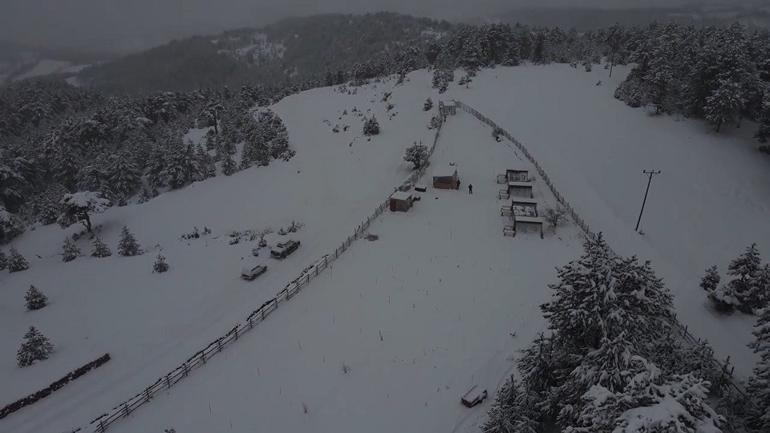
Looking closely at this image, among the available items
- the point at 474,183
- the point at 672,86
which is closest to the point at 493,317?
the point at 474,183

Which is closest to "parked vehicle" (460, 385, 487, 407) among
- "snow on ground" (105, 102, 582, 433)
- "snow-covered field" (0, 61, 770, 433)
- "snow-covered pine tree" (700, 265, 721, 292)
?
"snow on ground" (105, 102, 582, 433)

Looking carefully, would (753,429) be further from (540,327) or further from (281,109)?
(281,109)

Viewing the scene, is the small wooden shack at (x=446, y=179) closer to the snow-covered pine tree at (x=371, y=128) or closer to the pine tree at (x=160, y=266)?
the snow-covered pine tree at (x=371, y=128)

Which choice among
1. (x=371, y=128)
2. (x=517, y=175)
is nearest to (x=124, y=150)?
(x=371, y=128)

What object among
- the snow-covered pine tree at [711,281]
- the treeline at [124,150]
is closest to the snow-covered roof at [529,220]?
the snow-covered pine tree at [711,281]

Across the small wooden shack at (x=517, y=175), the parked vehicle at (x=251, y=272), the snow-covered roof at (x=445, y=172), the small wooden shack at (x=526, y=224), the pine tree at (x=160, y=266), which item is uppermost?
the snow-covered roof at (x=445, y=172)

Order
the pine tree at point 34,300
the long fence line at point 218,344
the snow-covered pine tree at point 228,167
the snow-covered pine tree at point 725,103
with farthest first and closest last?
the snow-covered pine tree at point 228,167 → the snow-covered pine tree at point 725,103 → the pine tree at point 34,300 → the long fence line at point 218,344

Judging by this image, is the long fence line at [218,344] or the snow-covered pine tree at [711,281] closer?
the long fence line at [218,344]
